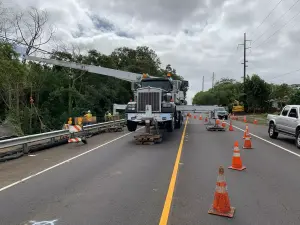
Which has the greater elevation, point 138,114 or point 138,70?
point 138,70

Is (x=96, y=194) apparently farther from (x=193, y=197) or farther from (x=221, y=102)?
(x=221, y=102)

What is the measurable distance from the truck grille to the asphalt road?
5.41 m

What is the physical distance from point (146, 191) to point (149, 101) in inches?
387

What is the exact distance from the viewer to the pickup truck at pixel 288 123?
45.9 feet

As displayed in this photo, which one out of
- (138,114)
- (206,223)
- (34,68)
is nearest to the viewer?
(206,223)

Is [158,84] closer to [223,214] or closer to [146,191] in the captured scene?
[146,191]

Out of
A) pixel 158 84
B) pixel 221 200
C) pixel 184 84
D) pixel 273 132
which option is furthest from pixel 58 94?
pixel 221 200

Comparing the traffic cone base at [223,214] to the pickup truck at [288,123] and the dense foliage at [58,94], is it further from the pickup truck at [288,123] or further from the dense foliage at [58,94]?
the dense foliage at [58,94]

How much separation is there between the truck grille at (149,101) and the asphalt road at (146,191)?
17.8ft

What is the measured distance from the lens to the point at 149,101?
634 inches

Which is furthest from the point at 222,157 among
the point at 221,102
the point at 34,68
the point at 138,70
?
the point at 221,102

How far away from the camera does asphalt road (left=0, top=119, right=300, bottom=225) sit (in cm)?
507

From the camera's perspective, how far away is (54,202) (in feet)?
19.3

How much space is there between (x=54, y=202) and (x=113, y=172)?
2679mm
